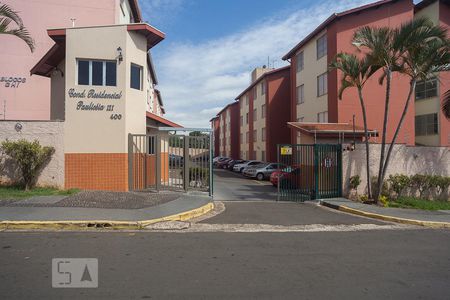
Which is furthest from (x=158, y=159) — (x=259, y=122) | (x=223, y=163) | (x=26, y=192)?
(x=223, y=163)

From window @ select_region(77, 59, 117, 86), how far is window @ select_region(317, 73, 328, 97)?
1610 centimetres

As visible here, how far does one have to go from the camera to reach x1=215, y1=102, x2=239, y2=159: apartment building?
5847cm

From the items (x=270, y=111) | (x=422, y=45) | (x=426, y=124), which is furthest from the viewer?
(x=270, y=111)

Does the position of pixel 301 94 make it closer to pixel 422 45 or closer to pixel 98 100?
pixel 422 45

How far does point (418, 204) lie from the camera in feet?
48.7

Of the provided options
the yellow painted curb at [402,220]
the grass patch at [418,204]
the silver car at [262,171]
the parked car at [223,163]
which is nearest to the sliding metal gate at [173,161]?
the yellow painted curb at [402,220]

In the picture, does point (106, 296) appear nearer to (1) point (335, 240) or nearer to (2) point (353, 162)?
(1) point (335, 240)

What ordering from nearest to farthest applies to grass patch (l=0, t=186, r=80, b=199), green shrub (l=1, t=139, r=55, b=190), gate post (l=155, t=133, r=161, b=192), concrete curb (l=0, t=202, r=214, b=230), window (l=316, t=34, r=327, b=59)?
concrete curb (l=0, t=202, r=214, b=230)
grass patch (l=0, t=186, r=80, b=199)
green shrub (l=1, t=139, r=55, b=190)
gate post (l=155, t=133, r=161, b=192)
window (l=316, t=34, r=327, b=59)

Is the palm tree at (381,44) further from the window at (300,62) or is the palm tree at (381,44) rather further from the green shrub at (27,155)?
the window at (300,62)

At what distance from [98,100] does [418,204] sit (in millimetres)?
13043

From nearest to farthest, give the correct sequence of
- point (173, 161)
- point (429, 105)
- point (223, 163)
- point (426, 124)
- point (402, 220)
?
point (402, 220), point (173, 161), point (429, 105), point (426, 124), point (223, 163)

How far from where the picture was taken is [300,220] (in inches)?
457

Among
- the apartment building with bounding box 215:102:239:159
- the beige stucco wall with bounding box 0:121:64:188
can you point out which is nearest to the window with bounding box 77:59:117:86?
the beige stucco wall with bounding box 0:121:64:188

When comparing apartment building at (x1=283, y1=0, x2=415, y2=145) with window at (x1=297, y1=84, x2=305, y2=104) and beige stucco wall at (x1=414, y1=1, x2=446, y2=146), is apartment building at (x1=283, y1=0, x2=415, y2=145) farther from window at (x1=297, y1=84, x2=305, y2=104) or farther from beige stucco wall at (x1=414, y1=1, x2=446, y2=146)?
window at (x1=297, y1=84, x2=305, y2=104)
